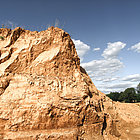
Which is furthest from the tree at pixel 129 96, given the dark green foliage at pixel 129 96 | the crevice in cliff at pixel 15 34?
the crevice in cliff at pixel 15 34

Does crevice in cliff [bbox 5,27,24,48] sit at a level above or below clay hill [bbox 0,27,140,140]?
above

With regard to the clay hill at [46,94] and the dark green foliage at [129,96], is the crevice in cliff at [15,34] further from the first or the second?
the dark green foliage at [129,96]

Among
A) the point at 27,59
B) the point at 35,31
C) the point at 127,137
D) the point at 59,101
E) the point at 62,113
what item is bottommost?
the point at 127,137

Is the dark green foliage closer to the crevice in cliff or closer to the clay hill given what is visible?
the clay hill

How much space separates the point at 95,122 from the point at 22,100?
4994mm

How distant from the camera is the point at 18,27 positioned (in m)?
10.9

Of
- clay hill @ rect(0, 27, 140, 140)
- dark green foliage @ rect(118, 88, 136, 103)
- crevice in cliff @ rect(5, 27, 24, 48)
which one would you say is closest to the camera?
clay hill @ rect(0, 27, 140, 140)

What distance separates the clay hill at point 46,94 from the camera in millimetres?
6832

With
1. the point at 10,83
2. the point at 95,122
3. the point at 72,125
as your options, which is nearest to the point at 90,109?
the point at 95,122

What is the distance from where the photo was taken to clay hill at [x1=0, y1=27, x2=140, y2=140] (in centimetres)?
683

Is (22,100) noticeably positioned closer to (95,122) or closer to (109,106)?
(95,122)

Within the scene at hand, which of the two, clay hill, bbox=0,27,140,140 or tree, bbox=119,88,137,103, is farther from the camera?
tree, bbox=119,88,137,103

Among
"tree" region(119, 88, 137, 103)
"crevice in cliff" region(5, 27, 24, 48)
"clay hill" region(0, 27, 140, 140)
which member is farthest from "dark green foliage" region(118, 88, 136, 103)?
"crevice in cliff" region(5, 27, 24, 48)

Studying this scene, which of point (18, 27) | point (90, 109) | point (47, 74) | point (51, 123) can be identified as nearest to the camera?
point (51, 123)
